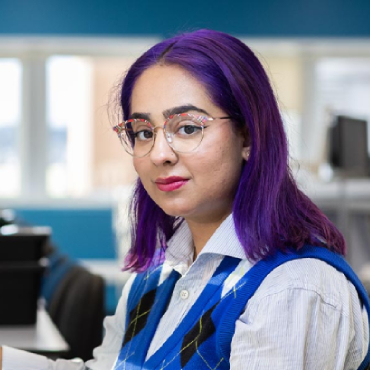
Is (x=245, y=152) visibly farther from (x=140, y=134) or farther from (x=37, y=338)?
(x=37, y=338)

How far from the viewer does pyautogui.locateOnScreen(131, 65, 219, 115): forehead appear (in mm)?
1022

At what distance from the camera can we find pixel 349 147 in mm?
5195

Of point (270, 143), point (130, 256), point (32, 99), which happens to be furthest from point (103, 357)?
point (32, 99)

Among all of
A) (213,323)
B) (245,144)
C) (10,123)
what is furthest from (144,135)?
(10,123)

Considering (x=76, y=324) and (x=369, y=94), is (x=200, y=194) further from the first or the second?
(x=369, y=94)

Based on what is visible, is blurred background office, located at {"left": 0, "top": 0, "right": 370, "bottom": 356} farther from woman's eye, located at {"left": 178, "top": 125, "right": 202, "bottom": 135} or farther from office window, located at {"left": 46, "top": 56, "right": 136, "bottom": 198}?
woman's eye, located at {"left": 178, "top": 125, "right": 202, "bottom": 135}

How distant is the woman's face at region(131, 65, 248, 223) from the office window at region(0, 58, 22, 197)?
5710 millimetres

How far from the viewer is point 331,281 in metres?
0.91

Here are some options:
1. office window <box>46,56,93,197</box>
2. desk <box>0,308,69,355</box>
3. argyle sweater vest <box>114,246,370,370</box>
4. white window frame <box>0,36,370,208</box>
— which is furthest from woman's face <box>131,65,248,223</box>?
office window <box>46,56,93,197</box>

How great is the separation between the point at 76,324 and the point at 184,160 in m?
1.43

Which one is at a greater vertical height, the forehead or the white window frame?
the white window frame

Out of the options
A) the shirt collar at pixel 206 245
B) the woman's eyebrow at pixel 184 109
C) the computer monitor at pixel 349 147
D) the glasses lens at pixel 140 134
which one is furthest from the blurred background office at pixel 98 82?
the woman's eyebrow at pixel 184 109

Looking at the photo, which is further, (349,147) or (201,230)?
(349,147)

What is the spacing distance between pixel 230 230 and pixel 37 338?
1.27 metres
